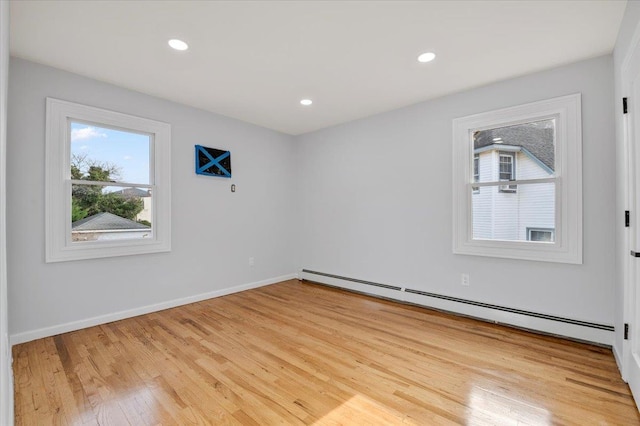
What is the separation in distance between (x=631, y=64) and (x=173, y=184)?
4382 mm

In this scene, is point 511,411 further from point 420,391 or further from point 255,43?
point 255,43

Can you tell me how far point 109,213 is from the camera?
344cm

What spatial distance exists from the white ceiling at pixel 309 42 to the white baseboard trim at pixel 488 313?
2465mm

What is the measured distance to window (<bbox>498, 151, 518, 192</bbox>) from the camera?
3289 millimetres

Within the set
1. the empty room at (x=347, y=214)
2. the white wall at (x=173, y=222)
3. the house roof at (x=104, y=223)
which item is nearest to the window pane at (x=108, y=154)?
the empty room at (x=347, y=214)

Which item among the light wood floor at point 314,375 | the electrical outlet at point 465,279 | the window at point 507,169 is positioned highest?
the window at point 507,169

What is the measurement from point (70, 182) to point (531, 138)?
4.75 metres

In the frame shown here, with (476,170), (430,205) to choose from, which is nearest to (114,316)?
(430,205)

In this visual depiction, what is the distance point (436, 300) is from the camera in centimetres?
371

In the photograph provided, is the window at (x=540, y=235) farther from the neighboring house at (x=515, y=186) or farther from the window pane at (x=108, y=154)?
the window pane at (x=108, y=154)

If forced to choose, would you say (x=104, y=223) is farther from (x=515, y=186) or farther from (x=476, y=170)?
(x=515, y=186)

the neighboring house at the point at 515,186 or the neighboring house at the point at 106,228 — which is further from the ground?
the neighboring house at the point at 515,186

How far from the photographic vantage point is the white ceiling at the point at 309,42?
2.18 metres

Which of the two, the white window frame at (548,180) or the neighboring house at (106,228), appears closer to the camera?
the white window frame at (548,180)
